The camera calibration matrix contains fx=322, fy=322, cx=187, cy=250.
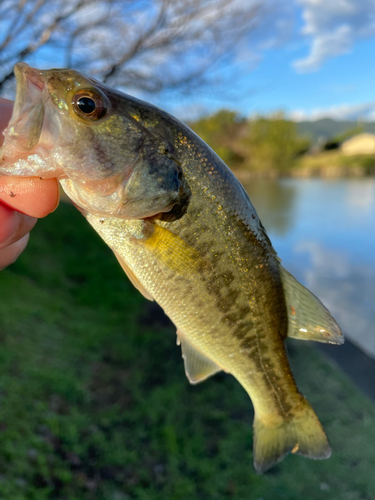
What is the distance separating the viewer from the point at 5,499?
2604 mm

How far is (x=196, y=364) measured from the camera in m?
1.83

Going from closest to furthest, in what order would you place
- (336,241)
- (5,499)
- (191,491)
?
(5,499) < (191,491) < (336,241)

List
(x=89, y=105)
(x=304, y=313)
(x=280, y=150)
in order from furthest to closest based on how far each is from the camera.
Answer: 1. (x=280, y=150)
2. (x=304, y=313)
3. (x=89, y=105)

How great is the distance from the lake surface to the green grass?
2.32 meters

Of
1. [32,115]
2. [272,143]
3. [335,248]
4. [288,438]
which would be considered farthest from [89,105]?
[272,143]

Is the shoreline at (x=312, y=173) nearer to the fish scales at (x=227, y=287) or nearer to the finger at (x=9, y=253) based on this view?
the fish scales at (x=227, y=287)

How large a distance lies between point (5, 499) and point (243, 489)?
87.7 inches

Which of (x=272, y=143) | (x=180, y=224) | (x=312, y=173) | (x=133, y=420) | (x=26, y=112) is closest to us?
(x=26, y=112)

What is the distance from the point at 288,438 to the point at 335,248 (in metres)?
10.9

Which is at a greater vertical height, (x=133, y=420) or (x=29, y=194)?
(x=29, y=194)

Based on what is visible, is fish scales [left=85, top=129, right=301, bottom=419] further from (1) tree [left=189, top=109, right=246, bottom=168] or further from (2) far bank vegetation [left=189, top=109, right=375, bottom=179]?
(2) far bank vegetation [left=189, top=109, right=375, bottom=179]

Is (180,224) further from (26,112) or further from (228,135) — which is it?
(228,135)

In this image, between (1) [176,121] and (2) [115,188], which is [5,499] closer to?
(2) [115,188]

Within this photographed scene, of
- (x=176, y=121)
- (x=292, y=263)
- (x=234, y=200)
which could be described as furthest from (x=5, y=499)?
(x=292, y=263)
